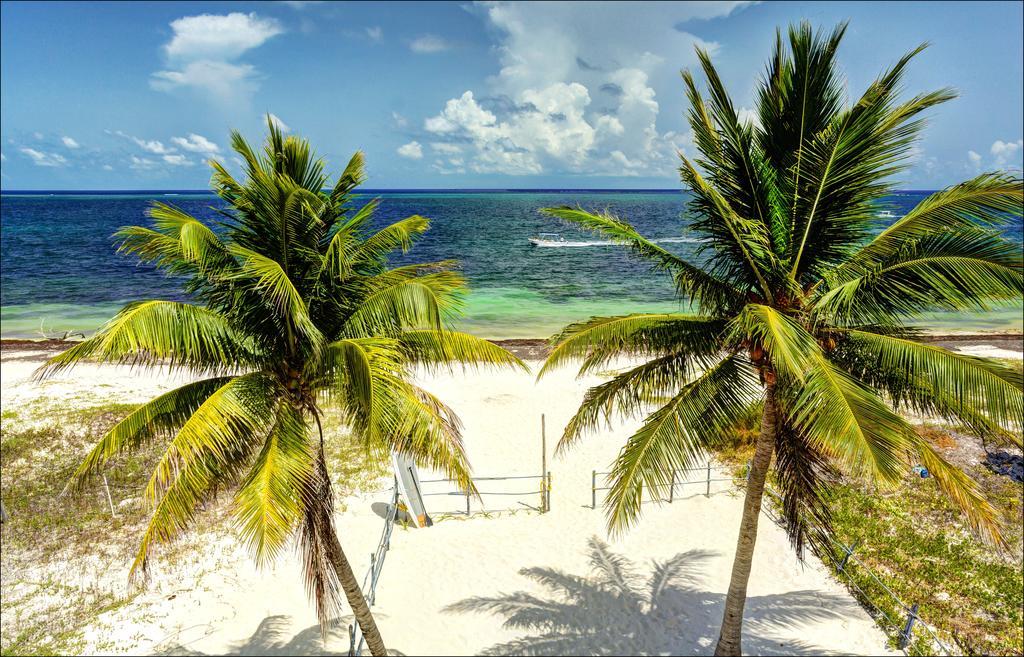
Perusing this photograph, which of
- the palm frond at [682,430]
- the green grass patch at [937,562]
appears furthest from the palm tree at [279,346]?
the green grass patch at [937,562]

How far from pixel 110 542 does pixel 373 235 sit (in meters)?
10.9

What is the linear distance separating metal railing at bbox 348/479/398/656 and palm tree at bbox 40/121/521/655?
294 cm

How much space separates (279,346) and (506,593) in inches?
273

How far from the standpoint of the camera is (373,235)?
6.17 metres

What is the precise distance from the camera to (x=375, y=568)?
A: 1067 centimetres

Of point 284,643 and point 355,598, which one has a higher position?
point 355,598

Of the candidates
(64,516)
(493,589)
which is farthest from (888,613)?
(64,516)

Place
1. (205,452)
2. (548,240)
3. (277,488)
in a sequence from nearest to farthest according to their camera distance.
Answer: (277,488) → (205,452) → (548,240)

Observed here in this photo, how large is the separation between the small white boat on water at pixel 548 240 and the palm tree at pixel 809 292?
64.5 meters

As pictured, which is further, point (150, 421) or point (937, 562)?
point (937, 562)

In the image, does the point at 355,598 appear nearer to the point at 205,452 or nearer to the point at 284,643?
the point at 205,452

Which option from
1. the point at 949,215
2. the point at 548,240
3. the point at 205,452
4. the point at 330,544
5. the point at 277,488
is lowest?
the point at 330,544

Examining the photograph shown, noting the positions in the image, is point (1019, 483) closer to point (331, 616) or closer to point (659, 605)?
point (659, 605)

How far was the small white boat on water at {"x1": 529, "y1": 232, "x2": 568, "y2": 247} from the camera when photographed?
232 feet
